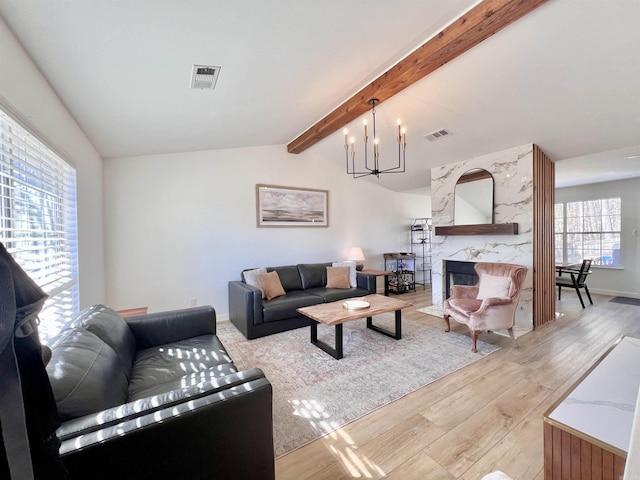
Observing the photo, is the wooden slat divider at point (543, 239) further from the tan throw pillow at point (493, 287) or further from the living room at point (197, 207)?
the tan throw pillow at point (493, 287)

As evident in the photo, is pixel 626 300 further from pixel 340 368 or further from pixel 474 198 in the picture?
pixel 340 368

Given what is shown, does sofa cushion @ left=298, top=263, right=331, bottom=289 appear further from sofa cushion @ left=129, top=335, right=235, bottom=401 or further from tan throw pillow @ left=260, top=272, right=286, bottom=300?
sofa cushion @ left=129, top=335, right=235, bottom=401

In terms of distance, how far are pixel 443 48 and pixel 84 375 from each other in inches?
120

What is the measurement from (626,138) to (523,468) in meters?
3.71

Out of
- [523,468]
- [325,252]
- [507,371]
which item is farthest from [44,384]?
[325,252]

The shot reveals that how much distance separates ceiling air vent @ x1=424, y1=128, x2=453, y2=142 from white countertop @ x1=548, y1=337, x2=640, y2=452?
2.88 metres

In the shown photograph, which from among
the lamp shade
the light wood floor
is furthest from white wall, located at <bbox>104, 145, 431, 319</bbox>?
the light wood floor

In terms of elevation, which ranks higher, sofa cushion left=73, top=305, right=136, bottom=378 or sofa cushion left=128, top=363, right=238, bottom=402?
sofa cushion left=73, top=305, right=136, bottom=378

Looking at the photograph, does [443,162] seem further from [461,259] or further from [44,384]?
[44,384]

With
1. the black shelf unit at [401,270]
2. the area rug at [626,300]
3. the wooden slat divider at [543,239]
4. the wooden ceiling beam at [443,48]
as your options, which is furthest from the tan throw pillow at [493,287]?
the area rug at [626,300]

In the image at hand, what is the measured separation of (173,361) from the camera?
1.90 metres

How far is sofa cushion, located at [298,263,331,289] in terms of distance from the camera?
14.6 feet

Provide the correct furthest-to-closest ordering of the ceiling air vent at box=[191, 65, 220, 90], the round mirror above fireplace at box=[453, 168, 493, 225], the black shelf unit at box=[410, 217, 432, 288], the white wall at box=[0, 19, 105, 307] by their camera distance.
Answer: the black shelf unit at box=[410, 217, 432, 288] < the round mirror above fireplace at box=[453, 168, 493, 225] < the ceiling air vent at box=[191, 65, 220, 90] < the white wall at box=[0, 19, 105, 307]

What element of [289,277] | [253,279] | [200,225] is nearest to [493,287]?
[289,277]
